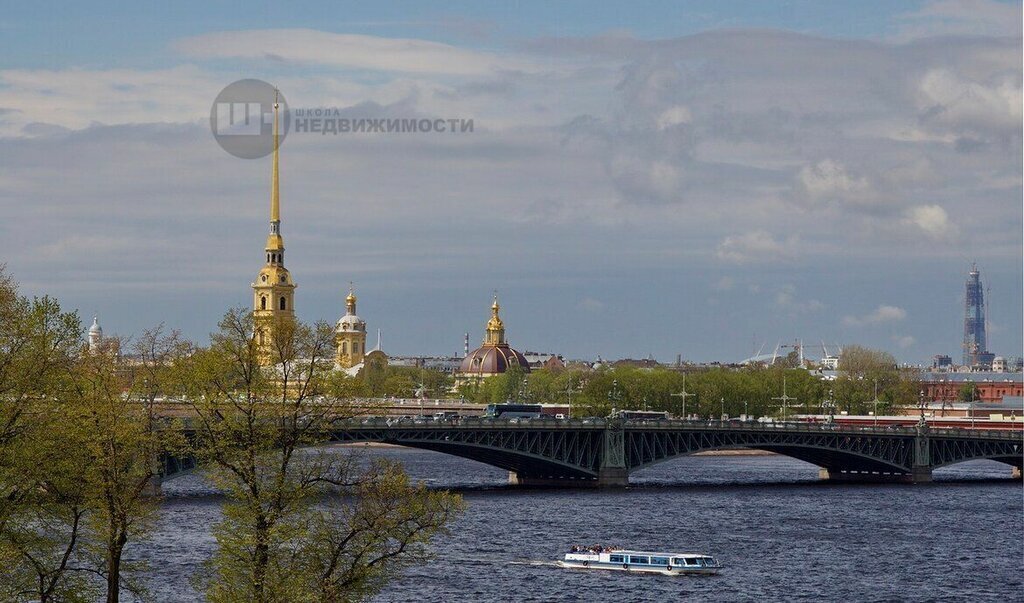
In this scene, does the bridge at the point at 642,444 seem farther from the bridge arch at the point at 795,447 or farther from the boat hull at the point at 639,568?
the boat hull at the point at 639,568

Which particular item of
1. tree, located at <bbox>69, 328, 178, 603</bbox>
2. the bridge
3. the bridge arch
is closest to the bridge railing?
the bridge

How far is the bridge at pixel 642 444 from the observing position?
10731 cm

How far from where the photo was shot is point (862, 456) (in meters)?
128

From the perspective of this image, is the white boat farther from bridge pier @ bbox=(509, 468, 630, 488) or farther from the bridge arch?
the bridge arch

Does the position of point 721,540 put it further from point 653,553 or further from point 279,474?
point 279,474

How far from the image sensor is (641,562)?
75.9 meters

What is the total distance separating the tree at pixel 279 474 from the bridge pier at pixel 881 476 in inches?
3795

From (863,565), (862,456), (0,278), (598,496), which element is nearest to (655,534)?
(863,565)

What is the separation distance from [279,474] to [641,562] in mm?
38882

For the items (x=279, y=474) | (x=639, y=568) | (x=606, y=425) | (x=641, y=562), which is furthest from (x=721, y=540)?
(x=279, y=474)

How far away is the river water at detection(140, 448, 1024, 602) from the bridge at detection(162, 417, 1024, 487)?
2.33 metres

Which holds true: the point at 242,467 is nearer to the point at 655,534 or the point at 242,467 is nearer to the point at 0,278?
the point at 0,278

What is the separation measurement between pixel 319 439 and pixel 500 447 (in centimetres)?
6625

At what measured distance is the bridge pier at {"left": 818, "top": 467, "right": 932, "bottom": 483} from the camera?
132 metres
